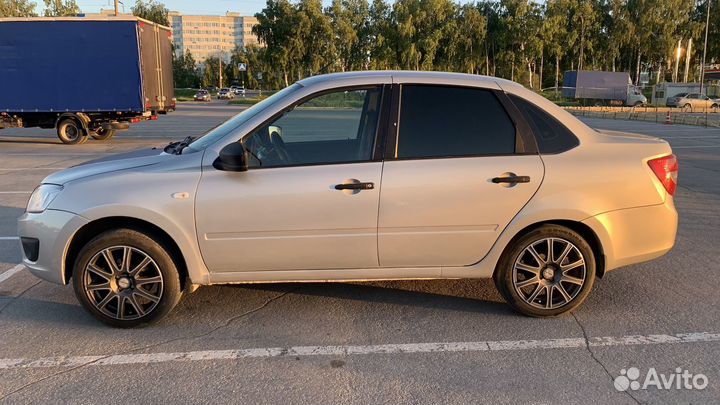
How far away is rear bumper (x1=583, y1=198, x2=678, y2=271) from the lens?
3.77m

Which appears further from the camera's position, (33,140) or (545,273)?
(33,140)

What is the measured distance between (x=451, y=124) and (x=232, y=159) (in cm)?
154

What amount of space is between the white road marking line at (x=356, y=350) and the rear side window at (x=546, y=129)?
1.35 meters

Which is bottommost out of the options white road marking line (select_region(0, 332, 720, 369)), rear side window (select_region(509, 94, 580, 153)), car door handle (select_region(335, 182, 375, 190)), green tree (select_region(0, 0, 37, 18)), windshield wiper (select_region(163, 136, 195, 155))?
white road marking line (select_region(0, 332, 720, 369))

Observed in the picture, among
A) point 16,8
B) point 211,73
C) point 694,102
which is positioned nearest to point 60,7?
point 16,8

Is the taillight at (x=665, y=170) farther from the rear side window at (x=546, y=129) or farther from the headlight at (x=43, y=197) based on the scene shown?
the headlight at (x=43, y=197)

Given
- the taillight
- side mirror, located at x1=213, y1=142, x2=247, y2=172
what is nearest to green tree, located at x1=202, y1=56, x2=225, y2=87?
side mirror, located at x1=213, y1=142, x2=247, y2=172

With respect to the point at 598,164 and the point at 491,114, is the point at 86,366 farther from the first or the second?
the point at 598,164

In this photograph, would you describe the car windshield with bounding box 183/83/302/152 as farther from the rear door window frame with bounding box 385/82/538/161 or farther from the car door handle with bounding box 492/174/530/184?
the car door handle with bounding box 492/174/530/184

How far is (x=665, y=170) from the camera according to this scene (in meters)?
3.87

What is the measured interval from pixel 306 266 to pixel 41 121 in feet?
52.6

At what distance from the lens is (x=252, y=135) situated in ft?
12.0

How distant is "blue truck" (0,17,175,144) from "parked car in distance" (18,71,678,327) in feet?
42.5

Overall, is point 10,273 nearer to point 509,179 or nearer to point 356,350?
point 356,350
